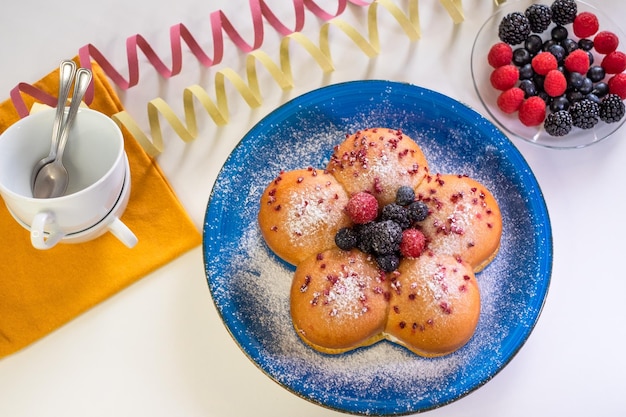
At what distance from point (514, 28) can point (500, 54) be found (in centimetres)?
7

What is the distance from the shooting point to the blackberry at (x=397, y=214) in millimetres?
1330

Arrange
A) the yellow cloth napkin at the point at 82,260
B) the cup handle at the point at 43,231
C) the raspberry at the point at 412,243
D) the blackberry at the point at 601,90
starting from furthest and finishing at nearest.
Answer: the blackberry at the point at 601,90 < the yellow cloth napkin at the point at 82,260 < the raspberry at the point at 412,243 < the cup handle at the point at 43,231

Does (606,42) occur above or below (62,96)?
above

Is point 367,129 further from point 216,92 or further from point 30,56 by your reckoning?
point 30,56

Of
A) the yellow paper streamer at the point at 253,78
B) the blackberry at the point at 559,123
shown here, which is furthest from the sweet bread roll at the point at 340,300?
the blackberry at the point at 559,123

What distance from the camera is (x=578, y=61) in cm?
157

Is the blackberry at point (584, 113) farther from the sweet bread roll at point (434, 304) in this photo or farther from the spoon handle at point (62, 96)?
the spoon handle at point (62, 96)

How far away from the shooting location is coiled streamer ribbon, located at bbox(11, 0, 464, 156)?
1536mm

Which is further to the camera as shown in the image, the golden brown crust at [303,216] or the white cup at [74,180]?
the golden brown crust at [303,216]

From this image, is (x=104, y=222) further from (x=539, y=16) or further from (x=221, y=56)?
(x=539, y=16)

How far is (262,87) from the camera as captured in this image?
1625mm

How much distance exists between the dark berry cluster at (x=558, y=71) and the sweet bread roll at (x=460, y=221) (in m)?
0.31

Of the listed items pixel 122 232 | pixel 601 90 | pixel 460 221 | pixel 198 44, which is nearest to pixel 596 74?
pixel 601 90

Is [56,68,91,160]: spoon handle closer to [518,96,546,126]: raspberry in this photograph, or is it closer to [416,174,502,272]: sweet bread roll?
[416,174,502,272]: sweet bread roll
